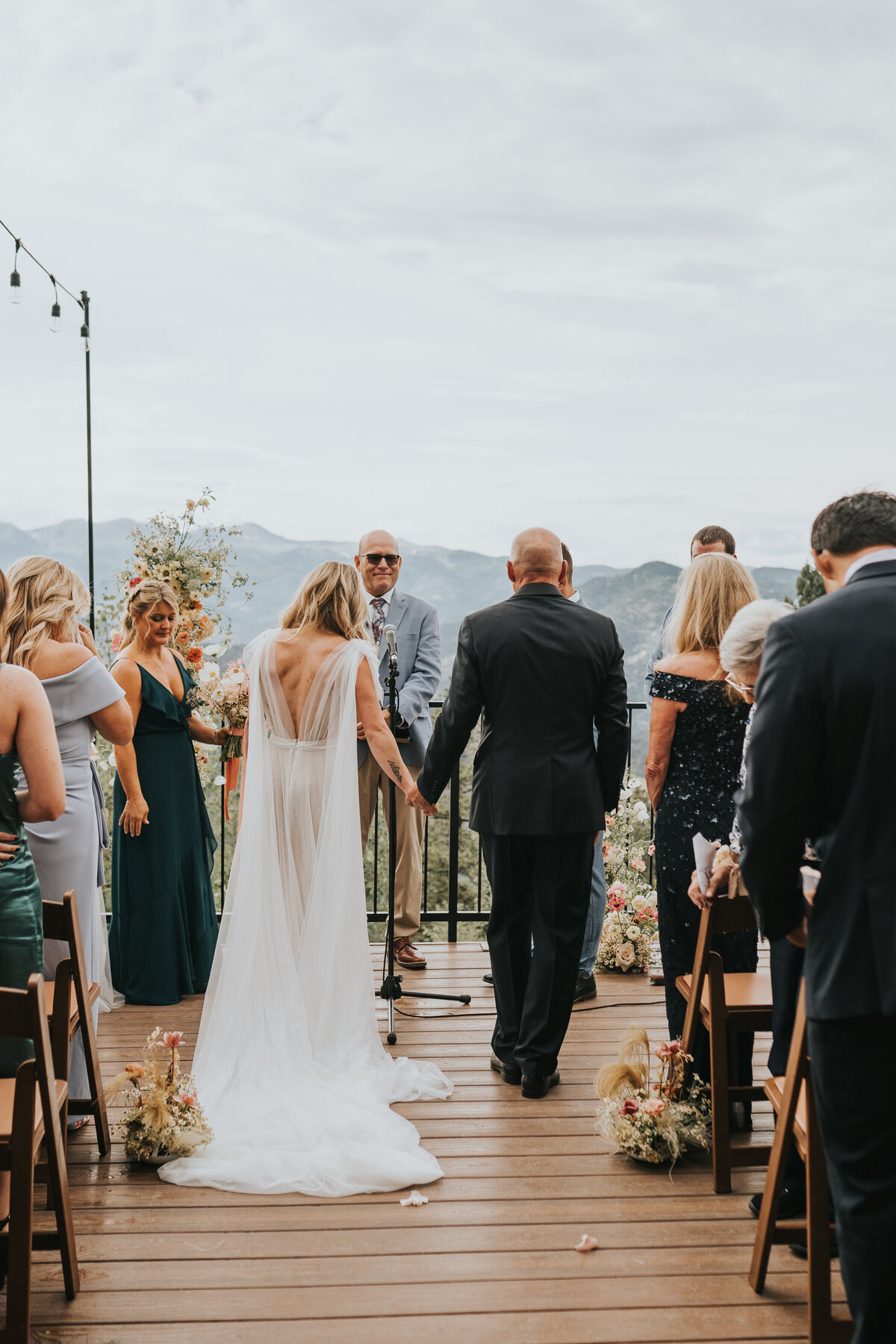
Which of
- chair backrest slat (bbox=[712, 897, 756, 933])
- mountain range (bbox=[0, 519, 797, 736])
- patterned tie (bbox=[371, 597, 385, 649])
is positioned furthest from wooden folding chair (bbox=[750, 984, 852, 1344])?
mountain range (bbox=[0, 519, 797, 736])

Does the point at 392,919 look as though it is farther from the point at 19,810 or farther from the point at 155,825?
the point at 19,810

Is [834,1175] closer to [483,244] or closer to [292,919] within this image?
[292,919]

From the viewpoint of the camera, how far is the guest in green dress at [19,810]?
8.52 feet

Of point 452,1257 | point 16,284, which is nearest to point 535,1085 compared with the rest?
point 452,1257

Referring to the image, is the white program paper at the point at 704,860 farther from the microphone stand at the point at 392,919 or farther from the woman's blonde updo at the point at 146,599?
the woman's blonde updo at the point at 146,599

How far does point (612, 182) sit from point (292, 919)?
49.6 ft

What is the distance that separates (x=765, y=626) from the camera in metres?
2.79

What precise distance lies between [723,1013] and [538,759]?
109 centimetres

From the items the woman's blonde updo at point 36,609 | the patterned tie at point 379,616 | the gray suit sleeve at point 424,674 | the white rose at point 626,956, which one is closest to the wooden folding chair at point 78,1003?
the woman's blonde updo at point 36,609

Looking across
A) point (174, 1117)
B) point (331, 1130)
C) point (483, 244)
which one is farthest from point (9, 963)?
point (483, 244)

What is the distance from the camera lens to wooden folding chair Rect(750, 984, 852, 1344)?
2.21 metres

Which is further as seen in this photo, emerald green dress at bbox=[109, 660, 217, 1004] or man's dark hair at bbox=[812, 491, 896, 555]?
emerald green dress at bbox=[109, 660, 217, 1004]

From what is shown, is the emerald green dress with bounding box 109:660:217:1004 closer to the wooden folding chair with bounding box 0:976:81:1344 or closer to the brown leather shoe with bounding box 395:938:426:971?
the brown leather shoe with bounding box 395:938:426:971

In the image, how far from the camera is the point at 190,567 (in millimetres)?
5211
